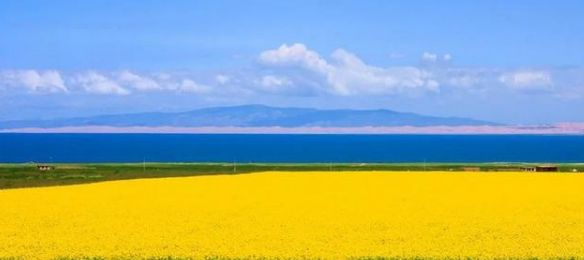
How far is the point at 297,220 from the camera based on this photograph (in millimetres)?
31172

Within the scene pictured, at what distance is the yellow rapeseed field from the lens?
82.3 feet

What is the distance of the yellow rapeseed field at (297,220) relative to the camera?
2509 cm

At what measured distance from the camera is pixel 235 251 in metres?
24.9

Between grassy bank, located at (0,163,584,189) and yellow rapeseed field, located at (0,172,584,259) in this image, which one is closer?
yellow rapeseed field, located at (0,172,584,259)

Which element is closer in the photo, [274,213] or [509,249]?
[509,249]

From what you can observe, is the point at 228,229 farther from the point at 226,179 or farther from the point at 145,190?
the point at 226,179

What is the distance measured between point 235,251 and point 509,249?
785 centimetres

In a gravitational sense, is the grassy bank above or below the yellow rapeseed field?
above

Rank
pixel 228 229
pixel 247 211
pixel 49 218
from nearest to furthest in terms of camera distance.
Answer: pixel 228 229 < pixel 49 218 < pixel 247 211

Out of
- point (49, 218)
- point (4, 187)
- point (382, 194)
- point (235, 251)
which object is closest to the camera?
point (235, 251)

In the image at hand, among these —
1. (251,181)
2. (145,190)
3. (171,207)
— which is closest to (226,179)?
(251,181)

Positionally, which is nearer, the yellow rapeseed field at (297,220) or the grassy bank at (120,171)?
the yellow rapeseed field at (297,220)

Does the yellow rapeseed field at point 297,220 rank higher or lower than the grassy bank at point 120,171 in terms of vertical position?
lower

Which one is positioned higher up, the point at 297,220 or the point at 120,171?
the point at 120,171
